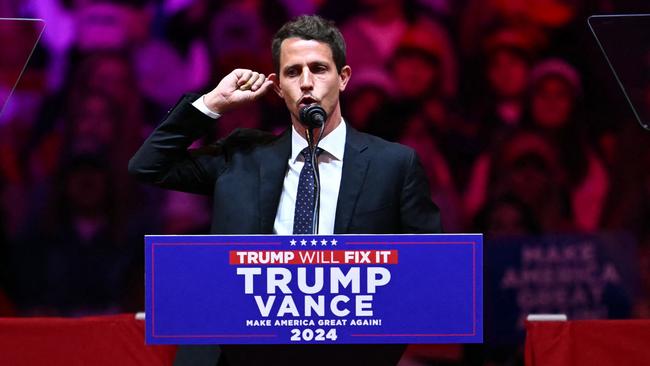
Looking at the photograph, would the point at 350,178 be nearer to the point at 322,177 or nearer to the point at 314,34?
the point at 322,177

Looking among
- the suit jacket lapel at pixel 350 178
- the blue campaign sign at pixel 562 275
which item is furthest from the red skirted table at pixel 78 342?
the blue campaign sign at pixel 562 275

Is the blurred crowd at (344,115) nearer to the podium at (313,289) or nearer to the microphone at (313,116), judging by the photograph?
the microphone at (313,116)

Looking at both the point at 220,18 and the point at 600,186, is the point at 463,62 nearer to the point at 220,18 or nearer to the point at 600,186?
the point at 600,186

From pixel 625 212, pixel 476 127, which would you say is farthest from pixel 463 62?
pixel 625 212

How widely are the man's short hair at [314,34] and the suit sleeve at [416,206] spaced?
25 centimetres

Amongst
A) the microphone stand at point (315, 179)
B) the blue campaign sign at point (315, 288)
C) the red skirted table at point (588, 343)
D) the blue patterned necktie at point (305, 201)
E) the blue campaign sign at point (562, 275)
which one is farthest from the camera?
the blue campaign sign at point (562, 275)

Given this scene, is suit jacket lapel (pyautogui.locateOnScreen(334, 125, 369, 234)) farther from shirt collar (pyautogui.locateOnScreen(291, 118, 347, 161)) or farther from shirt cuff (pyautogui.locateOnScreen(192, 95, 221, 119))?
shirt cuff (pyautogui.locateOnScreen(192, 95, 221, 119))

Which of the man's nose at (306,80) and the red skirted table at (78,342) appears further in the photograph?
the red skirted table at (78,342)

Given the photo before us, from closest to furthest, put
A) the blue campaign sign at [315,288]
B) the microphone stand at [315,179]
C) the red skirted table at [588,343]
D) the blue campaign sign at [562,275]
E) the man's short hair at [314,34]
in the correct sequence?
the blue campaign sign at [315,288], the microphone stand at [315,179], the man's short hair at [314,34], the red skirted table at [588,343], the blue campaign sign at [562,275]

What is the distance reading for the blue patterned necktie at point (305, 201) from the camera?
191 cm

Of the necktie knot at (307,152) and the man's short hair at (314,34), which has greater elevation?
the man's short hair at (314,34)

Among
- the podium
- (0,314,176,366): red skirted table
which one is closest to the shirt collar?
the podium

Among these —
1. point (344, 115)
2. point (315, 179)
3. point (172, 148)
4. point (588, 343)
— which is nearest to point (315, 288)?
point (315, 179)

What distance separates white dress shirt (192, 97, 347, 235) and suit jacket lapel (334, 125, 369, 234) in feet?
0.04
